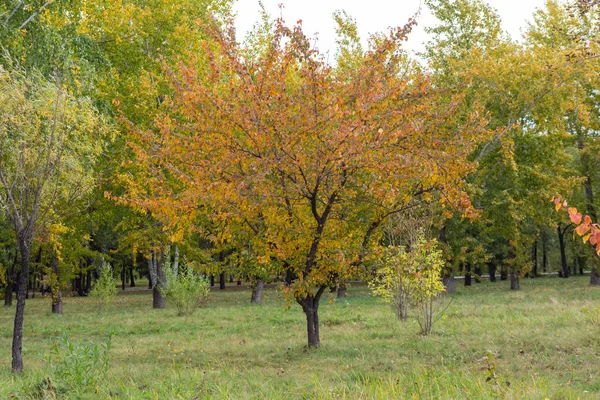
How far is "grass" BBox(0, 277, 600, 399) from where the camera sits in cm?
561

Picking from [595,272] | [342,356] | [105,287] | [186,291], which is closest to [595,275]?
[595,272]

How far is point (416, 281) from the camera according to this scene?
12133mm

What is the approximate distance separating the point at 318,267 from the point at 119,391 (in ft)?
14.0

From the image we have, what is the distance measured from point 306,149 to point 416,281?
494 cm

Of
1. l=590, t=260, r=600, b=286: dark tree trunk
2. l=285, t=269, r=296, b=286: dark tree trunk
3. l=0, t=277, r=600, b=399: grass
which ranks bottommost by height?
l=0, t=277, r=600, b=399: grass

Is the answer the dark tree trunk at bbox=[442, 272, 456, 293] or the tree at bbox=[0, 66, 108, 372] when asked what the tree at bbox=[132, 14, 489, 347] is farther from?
the dark tree trunk at bbox=[442, 272, 456, 293]

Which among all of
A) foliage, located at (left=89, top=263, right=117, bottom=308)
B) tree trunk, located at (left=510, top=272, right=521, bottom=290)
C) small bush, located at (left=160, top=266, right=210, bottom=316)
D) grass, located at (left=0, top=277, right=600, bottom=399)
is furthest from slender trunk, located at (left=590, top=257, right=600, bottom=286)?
foliage, located at (left=89, top=263, right=117, bottom=308)

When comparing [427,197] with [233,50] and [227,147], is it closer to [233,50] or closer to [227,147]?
[227,147]

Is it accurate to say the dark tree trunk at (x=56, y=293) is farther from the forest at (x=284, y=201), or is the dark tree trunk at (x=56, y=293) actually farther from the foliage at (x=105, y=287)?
the forest at (x=284, y=201)

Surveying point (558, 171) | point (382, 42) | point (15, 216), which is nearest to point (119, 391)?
point (15, 216)

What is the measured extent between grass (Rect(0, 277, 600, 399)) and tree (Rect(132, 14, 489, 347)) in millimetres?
1507

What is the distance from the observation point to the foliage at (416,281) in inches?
419

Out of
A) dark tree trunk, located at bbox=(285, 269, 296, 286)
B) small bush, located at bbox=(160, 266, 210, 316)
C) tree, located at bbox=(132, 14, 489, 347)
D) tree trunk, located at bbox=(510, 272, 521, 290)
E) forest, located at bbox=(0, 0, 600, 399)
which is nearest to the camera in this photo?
forest, located at bbox=(0, 0, 600, 399)

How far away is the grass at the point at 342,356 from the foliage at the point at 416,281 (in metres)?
0.49
